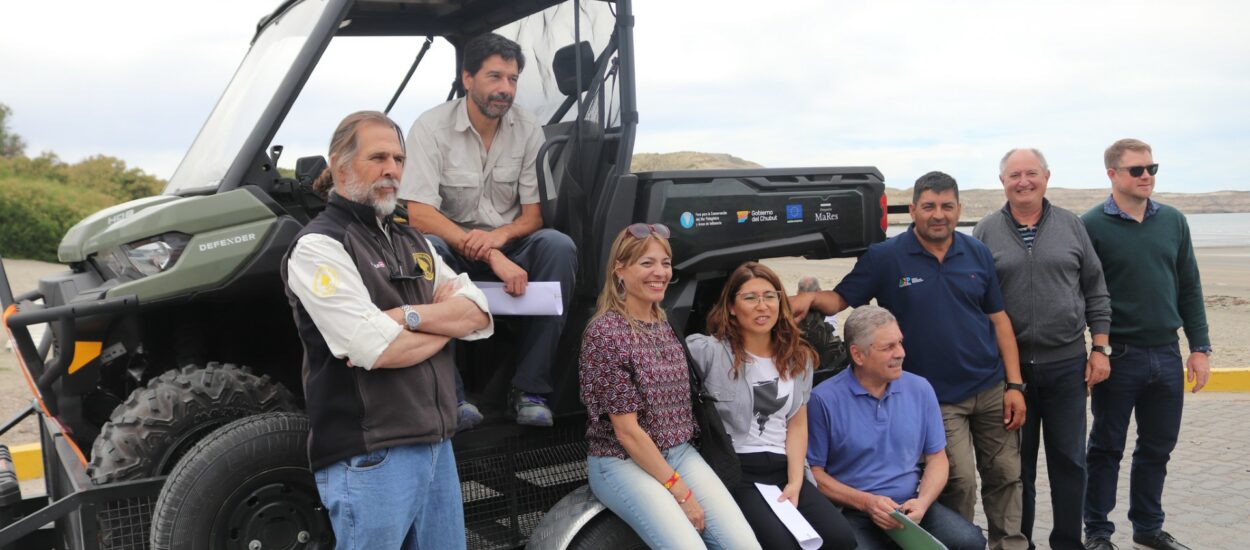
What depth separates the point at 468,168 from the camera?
442cm

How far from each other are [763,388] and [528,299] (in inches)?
41.8

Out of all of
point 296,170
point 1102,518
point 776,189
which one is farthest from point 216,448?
point 1102,518

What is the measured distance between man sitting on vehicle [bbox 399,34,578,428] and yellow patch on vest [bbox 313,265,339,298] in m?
1.13

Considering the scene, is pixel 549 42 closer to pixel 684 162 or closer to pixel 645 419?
pixel 684 162

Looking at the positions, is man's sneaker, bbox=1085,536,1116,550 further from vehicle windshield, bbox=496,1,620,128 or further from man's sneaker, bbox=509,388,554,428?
vehicle windshield, bbox=496,1,620,128

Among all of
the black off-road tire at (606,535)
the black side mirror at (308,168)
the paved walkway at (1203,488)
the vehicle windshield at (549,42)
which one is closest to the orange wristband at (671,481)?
the black off-road tire at (606,535)

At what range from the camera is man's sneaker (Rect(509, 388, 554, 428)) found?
13.3ft

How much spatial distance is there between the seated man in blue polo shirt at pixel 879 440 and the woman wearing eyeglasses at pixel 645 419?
2.25ft

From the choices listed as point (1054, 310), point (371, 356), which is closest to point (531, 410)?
point (371, 356)

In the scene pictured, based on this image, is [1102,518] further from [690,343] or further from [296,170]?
[296,170]

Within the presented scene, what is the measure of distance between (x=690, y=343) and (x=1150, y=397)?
109 inches

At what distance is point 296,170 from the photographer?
3902mm

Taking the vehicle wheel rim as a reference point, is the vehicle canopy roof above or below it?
above

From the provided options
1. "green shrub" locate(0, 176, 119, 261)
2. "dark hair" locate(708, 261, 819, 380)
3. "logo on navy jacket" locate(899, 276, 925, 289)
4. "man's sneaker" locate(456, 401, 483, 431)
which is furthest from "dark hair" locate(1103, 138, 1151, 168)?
"green shrub" locate(0, 176, 119, 261)
